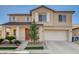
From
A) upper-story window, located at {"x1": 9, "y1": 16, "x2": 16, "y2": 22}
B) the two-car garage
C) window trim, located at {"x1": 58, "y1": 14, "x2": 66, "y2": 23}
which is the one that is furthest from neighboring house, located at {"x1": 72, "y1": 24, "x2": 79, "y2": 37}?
upper-story window, located at {"x1": 9, "y1": 16, "x2": 16, "y2": 22}

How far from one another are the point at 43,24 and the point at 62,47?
1038 millimetres

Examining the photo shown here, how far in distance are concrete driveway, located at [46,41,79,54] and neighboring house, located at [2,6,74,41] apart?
0.66 feet

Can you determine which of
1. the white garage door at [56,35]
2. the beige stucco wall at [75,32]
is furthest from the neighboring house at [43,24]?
the beige stucco wall at [75,32]

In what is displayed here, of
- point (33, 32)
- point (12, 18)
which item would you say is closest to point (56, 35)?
point (33, 32)

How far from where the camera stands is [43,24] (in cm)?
965

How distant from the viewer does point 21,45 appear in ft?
31.1

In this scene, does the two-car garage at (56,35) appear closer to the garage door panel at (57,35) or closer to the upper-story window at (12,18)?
the garage door panel at (57,35)

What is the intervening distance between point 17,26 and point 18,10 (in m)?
0.55

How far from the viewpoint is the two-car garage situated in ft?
31.8

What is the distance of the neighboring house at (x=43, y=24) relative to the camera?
31.2 ft
